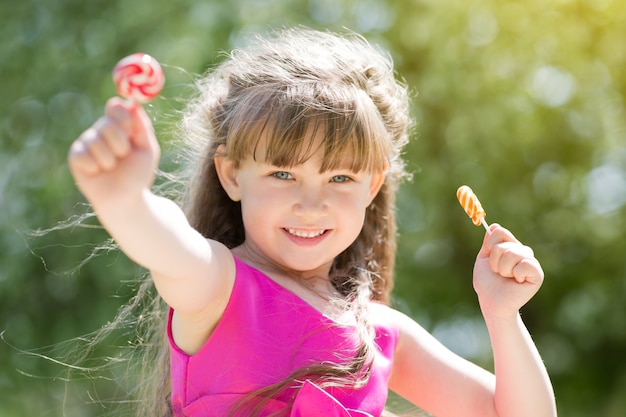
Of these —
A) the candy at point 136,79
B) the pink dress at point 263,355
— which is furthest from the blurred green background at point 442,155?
the candy at point 136,79

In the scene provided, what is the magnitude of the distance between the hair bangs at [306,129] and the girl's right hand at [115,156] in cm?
50

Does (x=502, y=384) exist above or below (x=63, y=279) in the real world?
above

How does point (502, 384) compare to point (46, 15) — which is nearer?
point (502, 384)

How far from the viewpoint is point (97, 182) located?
3.96ft

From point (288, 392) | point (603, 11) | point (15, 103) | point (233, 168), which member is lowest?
point (15, 103)

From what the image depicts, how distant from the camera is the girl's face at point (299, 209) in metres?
1.73

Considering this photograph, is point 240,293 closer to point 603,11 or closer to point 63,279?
point 63,279

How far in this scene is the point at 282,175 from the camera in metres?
1.74

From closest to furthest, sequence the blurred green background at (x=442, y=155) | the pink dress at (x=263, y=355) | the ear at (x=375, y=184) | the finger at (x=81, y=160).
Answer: the finger at (x=81, y=160), the pink dress at (x=263, y=355), the ear at (x=375, y=184), the blurred green background at (x=442, y=155)

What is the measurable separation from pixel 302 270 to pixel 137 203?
1.97 ft

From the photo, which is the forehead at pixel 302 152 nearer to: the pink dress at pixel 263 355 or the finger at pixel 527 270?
the pink dress at pixel 263 355

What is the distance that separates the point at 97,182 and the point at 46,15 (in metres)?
Result: 3.52

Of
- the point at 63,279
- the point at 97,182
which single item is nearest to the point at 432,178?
the point at 63,279

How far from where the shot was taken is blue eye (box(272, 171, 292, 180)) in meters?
1.74
